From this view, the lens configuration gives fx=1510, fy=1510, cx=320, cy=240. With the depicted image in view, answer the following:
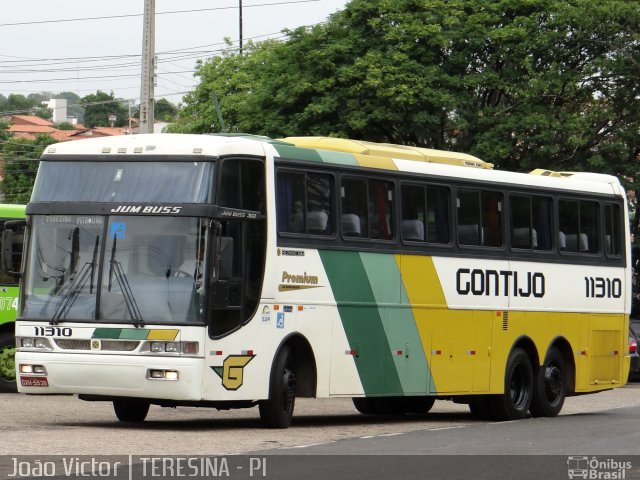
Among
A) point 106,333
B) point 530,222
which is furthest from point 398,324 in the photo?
point 106,333

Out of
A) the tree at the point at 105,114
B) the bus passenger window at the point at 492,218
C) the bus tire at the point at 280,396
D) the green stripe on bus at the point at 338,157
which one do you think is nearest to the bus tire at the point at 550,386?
the bus passenger window at the point at 492,218

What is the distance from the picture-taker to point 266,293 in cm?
1727

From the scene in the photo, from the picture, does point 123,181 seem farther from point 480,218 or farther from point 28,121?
point 28,121

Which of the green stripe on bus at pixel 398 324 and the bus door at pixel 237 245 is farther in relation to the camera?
the green stripe on bus at pixel 398 324

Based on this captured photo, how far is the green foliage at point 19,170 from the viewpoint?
99062 millimetres

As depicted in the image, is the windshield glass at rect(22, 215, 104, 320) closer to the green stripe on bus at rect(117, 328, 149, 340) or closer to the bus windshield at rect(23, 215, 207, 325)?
the bus windshield at rect(23, 215, 207, 325)

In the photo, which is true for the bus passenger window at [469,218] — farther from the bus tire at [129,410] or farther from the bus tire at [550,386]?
the bus tire at [129,410]

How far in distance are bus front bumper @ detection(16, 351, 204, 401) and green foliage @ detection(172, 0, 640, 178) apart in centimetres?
2543

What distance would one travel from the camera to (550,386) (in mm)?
22922

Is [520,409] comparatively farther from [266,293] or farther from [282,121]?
[282,121]

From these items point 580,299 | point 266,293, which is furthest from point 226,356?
point 580,299

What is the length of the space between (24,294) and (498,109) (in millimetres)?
26684

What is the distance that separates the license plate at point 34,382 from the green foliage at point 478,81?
25.4 m

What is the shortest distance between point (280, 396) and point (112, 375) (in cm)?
205
